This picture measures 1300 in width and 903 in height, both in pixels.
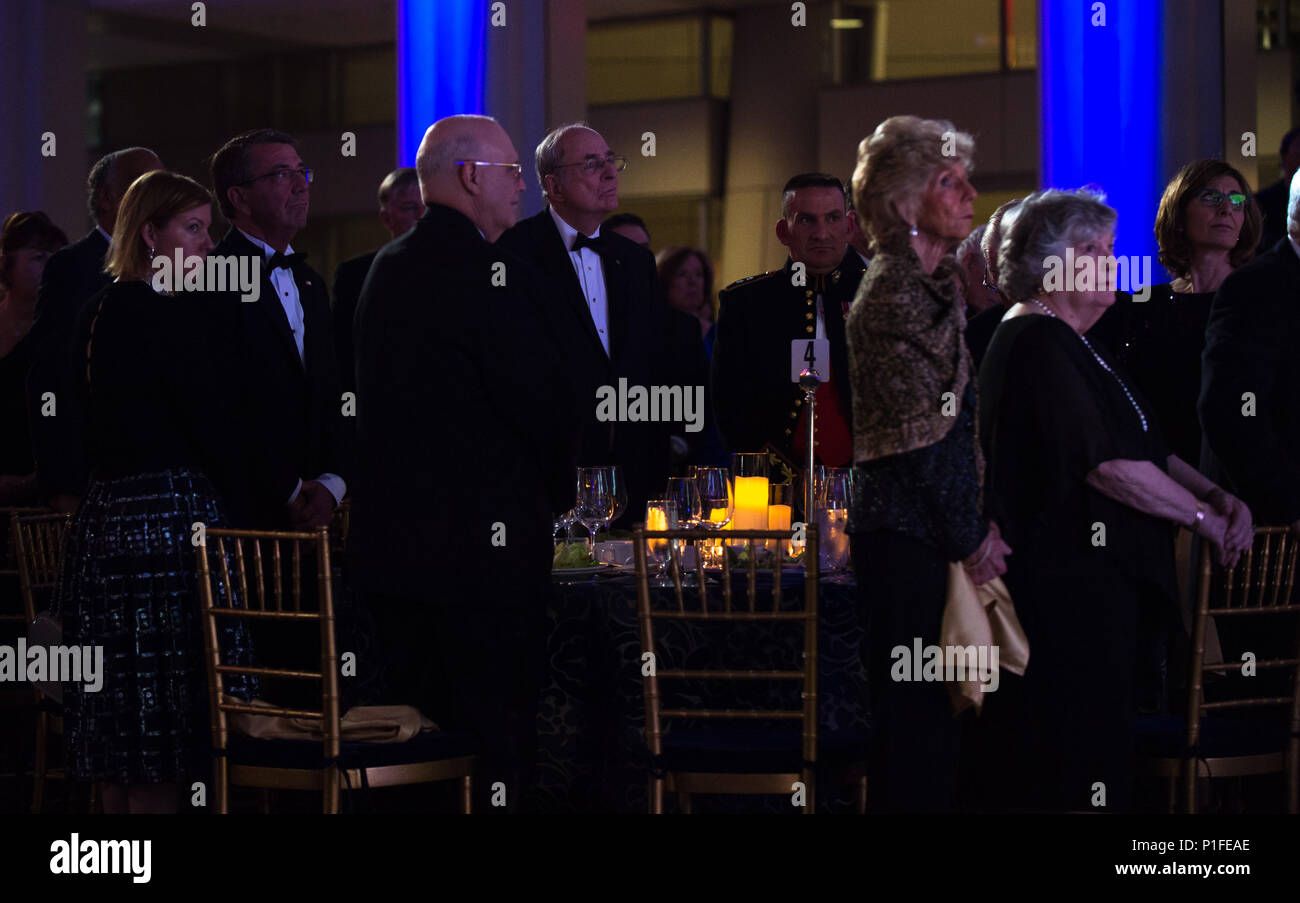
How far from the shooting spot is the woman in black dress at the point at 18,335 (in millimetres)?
5395

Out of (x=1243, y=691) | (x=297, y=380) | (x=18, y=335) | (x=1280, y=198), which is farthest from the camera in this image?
(x=1280, y=198)

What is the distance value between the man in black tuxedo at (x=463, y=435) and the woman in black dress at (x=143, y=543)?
1.71 ft

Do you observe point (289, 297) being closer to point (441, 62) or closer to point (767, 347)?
point (767, 347)

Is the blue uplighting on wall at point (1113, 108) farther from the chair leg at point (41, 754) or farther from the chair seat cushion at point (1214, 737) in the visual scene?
the chair leg at point (41, 754)

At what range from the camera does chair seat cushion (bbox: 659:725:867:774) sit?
133 inches

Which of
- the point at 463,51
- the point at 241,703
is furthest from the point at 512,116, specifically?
the point at 241,703

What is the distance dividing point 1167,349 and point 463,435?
206 cm

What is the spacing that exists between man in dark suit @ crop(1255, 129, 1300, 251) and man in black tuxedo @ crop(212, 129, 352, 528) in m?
3.45

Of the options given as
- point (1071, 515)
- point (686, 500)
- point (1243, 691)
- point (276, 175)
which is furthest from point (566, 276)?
point (1243, 691)

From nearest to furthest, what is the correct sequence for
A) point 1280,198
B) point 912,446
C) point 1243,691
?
point 912,446
point 1243,691
point 1280,198

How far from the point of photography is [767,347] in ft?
16.1

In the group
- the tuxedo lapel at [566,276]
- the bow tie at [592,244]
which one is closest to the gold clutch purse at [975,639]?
the tuxedo lapel at [566,276]

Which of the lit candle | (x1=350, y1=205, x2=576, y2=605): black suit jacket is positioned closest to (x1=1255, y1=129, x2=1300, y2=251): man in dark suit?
the lit candle
